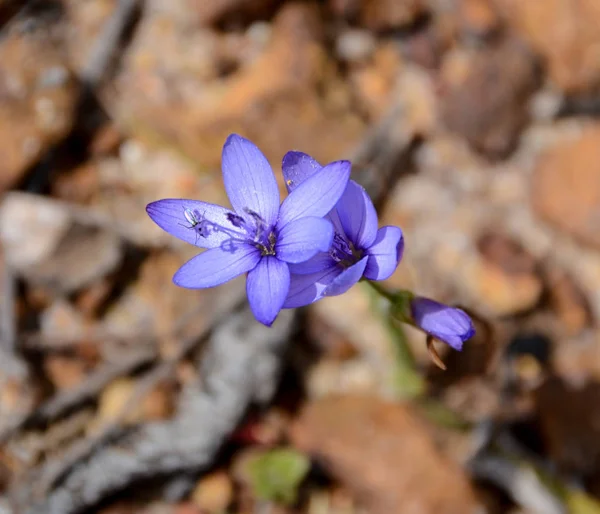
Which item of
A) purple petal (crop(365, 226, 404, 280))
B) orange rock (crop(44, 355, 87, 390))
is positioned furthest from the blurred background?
purple petal (crop(365, 226, 404, 280))

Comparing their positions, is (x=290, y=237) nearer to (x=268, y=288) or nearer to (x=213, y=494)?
(x=268, y=288)

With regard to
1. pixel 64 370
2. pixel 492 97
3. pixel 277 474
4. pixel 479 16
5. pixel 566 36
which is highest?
pixel 479 16

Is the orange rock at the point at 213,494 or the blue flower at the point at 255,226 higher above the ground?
the blue flower at the point at 255,226

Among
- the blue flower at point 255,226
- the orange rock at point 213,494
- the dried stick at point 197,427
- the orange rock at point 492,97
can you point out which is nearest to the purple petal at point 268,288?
the blue flower at point 255,226

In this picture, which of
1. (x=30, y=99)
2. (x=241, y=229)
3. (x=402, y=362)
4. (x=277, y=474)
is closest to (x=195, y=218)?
(x=241, y=229)

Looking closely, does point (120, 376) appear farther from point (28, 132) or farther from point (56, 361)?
point (28, 132)

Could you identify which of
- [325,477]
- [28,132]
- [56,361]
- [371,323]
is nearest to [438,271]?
[371,323]

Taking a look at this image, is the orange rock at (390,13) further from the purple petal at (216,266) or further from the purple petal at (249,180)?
the purple petal at (216,266)
